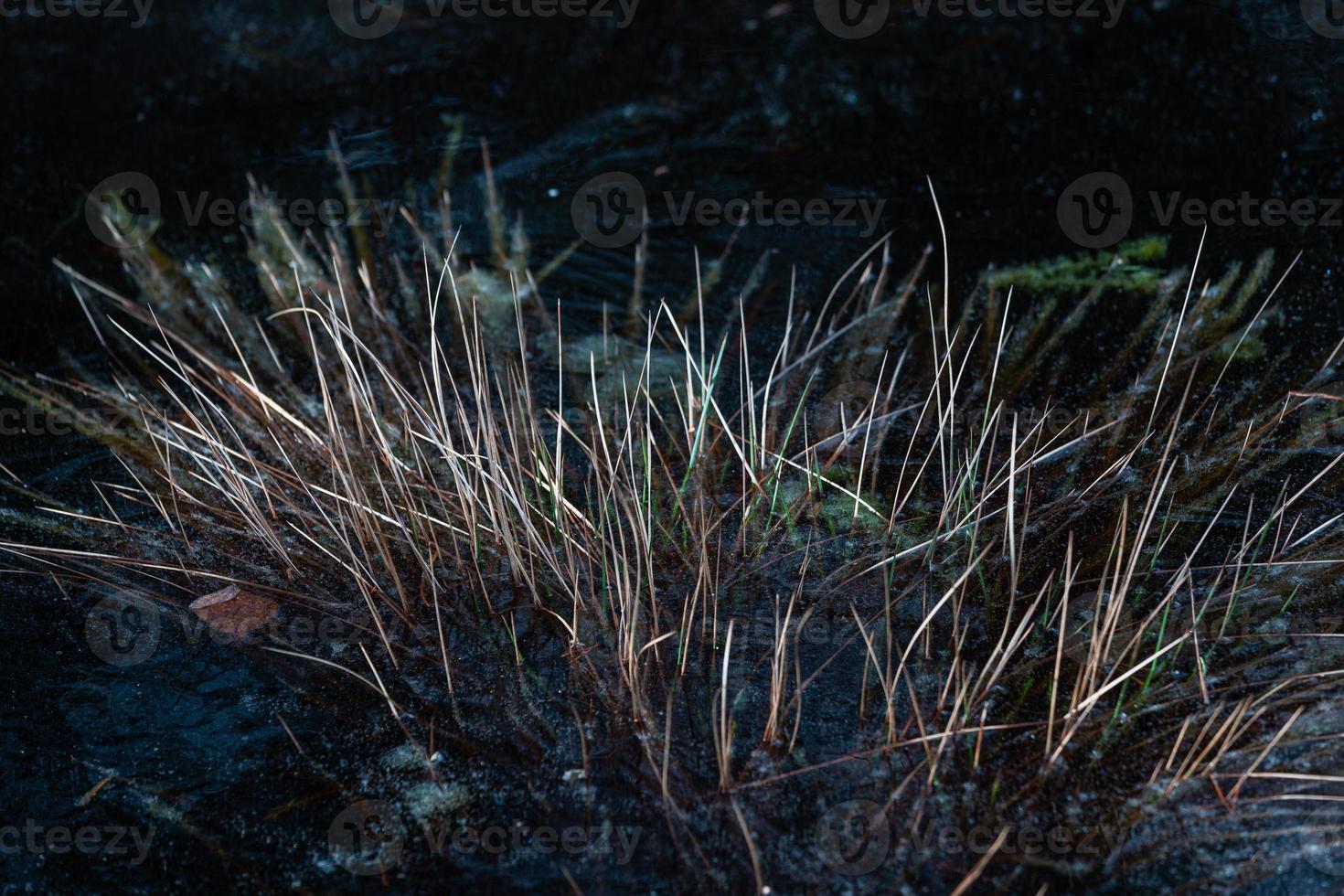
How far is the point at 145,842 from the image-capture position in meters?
2.14

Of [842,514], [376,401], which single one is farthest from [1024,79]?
[376,401]

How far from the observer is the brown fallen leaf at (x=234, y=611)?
8.55 ft

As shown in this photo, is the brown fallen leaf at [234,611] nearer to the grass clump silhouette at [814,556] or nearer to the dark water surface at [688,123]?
the grass clump silhouette at [814,556]

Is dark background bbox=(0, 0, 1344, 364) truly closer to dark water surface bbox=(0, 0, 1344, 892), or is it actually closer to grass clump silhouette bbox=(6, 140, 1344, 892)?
dark water surface bbox=(0, 0, 1344, 892)

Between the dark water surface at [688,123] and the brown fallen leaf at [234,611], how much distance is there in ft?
2.66

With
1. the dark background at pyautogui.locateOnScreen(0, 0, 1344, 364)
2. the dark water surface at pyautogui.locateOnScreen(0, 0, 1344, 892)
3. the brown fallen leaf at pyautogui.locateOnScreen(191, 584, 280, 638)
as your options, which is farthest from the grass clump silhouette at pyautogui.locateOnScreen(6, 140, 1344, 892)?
the dark background at pyautogui.locateOnScreen(0, 0, 1344, 364)

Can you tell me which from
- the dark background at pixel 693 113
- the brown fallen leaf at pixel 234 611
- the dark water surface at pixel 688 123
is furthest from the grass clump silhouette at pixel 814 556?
the dark background at pixel 693 113

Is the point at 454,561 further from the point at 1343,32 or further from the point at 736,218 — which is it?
the point at 1343,32

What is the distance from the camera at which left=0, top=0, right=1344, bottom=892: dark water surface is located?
403cm

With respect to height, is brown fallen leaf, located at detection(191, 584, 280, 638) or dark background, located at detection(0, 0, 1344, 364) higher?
dark background, located at detection(0, 0, 1344, 364)

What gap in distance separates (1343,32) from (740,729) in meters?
4.19

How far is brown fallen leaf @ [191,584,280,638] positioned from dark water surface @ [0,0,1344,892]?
81cm

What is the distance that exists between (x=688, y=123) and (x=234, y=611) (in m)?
3.08

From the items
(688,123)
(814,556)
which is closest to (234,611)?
(814,556)
